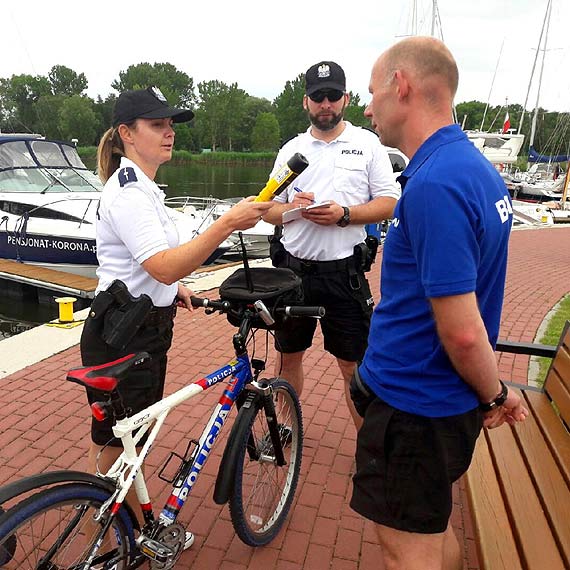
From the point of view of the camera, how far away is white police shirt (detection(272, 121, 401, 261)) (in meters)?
2.98

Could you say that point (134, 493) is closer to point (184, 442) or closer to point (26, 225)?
point (184, 442)

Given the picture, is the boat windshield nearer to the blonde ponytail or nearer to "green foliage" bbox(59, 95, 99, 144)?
the blonde ponytail

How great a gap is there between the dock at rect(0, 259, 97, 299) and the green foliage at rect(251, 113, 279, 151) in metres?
67.9

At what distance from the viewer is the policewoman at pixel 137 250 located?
1887 millimetres

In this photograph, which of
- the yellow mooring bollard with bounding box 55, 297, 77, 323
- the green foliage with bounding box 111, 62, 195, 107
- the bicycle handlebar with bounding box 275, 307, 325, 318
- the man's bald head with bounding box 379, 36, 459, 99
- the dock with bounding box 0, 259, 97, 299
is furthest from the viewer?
the green foliage with bounding box 111, 62, 195, 107

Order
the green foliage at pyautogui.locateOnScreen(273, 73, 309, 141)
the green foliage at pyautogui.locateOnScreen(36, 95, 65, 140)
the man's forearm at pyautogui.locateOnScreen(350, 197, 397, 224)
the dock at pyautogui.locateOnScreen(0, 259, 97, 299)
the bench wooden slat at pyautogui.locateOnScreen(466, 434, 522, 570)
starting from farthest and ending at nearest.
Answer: the green foliage at pyautogui.locateOnScreen(273, 73, 309, 141) → the green foliage at pyautogui.locateOnScreen(36, 95, 65, 140) → the dock at pyautogui.locateOnScreen(0, 259, 97, 299) → the man's forearm at pyautogui.locateOnScreen(350, 197, 397, 224) → the bench wooden slat at pyautogui.locateOnScreen(466, 434, 522, 570)

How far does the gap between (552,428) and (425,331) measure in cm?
151

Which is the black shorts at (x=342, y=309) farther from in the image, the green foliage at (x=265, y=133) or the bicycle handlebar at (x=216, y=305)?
the green foliage at (x=265, y=133)

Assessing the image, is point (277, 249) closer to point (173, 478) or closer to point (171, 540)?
point (173, 478)

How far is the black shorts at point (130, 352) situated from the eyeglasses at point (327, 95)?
5.15 ft

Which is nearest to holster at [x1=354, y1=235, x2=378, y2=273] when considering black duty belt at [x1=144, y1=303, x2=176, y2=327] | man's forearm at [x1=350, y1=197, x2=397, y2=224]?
man's forearm at [x1=350, y1=197, x2=397, y2=224]

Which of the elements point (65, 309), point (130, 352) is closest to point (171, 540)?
point (130, 352)

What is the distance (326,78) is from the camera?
2969 millimetres

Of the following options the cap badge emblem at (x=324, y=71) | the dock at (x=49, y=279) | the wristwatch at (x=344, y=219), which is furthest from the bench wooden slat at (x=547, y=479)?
the dock at (x=49, y=279)
